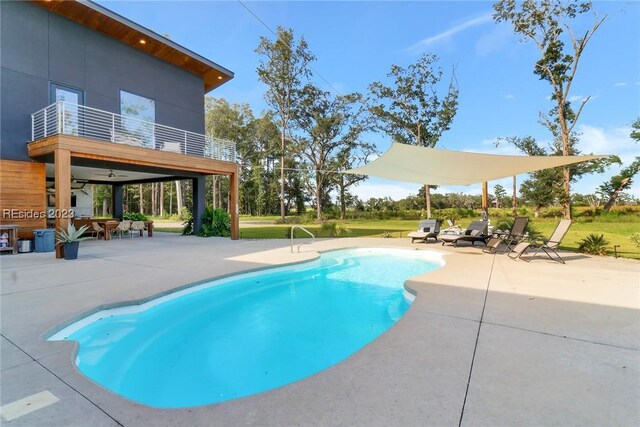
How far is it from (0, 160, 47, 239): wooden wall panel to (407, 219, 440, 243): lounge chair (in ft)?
40.8

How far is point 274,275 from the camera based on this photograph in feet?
22.2

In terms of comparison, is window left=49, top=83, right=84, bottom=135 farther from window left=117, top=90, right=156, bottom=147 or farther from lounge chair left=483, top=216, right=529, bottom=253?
lounge chair left=483, top=216, right=529, bottom=253

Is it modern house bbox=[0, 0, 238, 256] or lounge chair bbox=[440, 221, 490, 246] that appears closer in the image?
modern house bbox=[0, 0, 238, 256]

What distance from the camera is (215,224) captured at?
14.0 metres

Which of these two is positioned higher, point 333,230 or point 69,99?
point 69,99

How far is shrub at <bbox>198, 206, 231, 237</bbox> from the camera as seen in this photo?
14.0 metres

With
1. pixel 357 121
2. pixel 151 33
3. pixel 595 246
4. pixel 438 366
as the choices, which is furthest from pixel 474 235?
pixel 357 121

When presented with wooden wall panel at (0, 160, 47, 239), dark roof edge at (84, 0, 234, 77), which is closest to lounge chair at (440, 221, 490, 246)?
dark roof edge at (84, 0, 234, 77)

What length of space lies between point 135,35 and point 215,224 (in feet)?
26.3

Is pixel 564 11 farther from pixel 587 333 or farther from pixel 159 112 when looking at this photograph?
pixel 159 112

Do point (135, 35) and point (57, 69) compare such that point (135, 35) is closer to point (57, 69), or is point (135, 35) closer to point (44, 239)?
point (57, 69)

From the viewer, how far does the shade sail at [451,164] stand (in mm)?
8273

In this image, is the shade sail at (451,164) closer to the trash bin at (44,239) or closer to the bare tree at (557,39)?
the bare tree at (557,39)

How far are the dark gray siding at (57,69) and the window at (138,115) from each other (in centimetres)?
20
